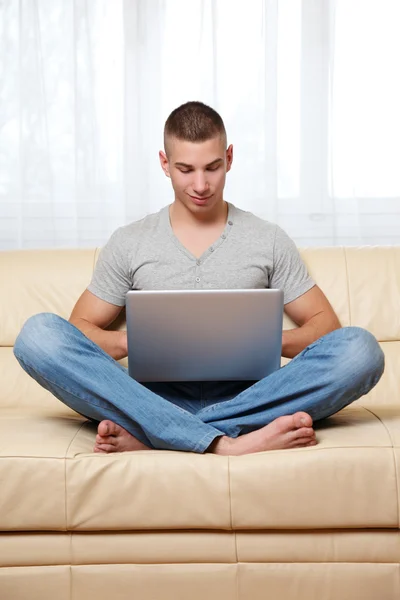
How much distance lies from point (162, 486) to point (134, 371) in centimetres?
26

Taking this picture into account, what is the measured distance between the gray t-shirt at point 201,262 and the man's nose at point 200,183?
0.15 metres

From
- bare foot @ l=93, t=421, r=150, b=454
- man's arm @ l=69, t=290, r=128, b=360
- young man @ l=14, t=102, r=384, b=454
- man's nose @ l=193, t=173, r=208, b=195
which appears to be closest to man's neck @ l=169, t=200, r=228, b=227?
young man @ l=14, t=102, r=384, b=454

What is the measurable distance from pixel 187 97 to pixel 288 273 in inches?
47.7

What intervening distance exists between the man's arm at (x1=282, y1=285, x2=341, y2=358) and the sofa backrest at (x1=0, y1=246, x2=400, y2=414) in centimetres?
12

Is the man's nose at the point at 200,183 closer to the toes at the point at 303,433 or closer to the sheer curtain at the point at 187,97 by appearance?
the toes at the point at 303,433

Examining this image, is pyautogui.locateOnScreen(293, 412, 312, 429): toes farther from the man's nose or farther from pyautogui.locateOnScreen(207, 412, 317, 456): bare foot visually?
the man's nose

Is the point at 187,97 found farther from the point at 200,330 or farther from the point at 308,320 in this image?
the point at 200,330

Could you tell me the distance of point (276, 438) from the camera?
5.92 ft

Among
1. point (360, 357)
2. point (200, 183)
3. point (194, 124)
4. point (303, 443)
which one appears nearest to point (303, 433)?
point (303, 443)

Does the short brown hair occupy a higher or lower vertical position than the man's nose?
higher

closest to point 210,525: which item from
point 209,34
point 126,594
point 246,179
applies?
point 126,594

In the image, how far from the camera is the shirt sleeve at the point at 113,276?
233cm

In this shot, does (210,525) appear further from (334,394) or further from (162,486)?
(334,394)

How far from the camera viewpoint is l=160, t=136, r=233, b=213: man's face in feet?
7.32
